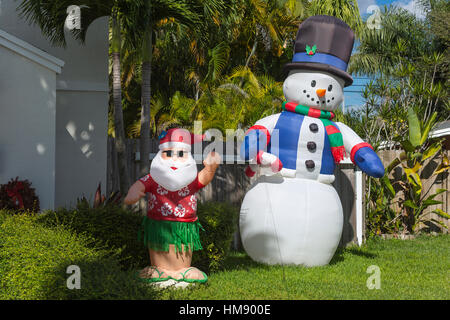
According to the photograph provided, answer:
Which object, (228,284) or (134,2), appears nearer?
(228,284)

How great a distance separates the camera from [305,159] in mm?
5750

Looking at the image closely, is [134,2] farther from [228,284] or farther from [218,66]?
[218,66]

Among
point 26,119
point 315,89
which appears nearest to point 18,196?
point 26,119

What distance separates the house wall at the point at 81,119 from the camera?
811cm

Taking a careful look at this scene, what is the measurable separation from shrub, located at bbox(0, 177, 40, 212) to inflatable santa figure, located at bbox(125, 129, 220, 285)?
8.80ft

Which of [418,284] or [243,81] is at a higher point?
[243,81]

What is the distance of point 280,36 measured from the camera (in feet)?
52.5

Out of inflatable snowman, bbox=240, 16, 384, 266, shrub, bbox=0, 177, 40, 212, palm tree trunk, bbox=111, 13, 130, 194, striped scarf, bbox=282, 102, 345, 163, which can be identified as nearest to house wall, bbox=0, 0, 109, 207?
palm tree trunk, bbox=111, 13, 130, 194

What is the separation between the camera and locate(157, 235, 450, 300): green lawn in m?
4.46

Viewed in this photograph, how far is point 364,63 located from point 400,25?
6.20 feet

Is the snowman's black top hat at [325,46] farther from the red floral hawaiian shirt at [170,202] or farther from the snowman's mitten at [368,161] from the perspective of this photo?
the red floral hawaiian shirt at [170,202]

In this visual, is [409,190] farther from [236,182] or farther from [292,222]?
[292,222]

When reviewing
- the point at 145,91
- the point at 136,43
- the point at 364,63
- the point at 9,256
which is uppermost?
the point at 364,63

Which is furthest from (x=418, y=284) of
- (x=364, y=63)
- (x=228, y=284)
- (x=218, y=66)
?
(x=364, y=63)
